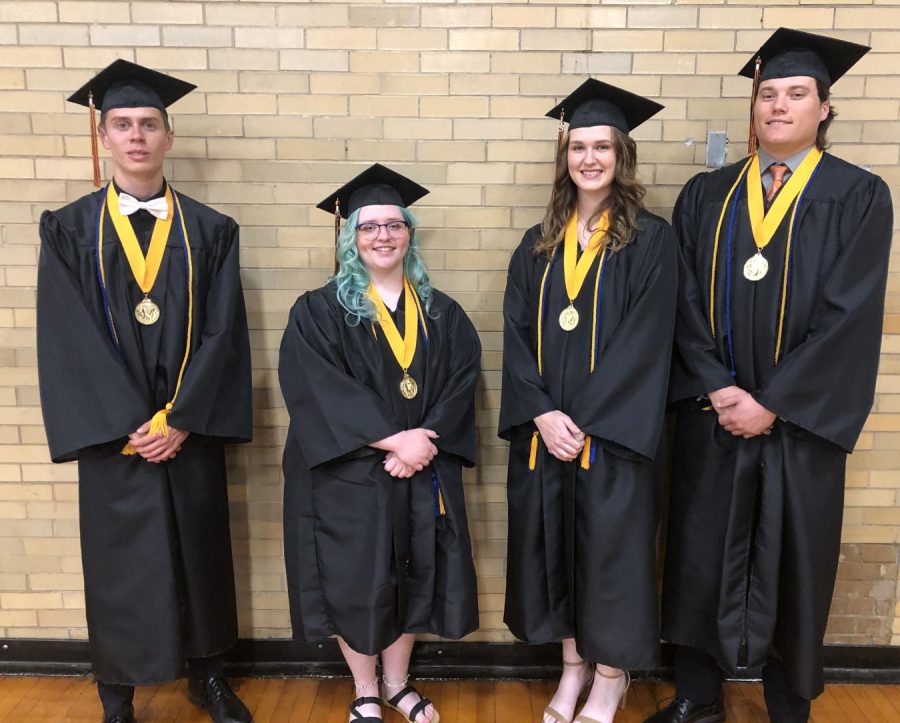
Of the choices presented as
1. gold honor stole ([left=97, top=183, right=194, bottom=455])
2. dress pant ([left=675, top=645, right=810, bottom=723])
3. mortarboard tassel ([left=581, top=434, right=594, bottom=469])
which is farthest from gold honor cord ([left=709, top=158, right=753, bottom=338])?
gold honor stole ([left=97, top=183, right=194, bottom=455])

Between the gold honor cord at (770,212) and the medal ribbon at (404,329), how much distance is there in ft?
3.72

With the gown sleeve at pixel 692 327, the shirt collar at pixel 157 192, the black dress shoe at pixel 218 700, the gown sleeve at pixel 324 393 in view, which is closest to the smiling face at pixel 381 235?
the gown sleeve at pixel 324 393

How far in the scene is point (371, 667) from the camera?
272cm

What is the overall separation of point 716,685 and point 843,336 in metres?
1.39

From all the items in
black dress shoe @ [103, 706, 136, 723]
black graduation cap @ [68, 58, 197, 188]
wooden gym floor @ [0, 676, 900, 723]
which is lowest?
wooden gym floor @ [0, 676, 900, 723]

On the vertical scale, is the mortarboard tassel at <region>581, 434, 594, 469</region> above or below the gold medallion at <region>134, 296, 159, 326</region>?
below

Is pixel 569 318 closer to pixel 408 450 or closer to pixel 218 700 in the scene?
pixel 408 450

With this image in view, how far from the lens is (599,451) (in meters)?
2.44

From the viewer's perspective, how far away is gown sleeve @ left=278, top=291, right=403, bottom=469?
95.3 inches

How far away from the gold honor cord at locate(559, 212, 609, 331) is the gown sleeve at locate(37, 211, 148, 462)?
146 cm

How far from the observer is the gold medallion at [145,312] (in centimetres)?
246

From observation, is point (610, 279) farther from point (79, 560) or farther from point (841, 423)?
point (79, 560)

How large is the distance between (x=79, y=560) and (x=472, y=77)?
259cm

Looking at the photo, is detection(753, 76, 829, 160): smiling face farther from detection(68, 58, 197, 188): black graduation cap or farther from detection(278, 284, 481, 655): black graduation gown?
detection(68, 58, 197, 188): black graduation cap
